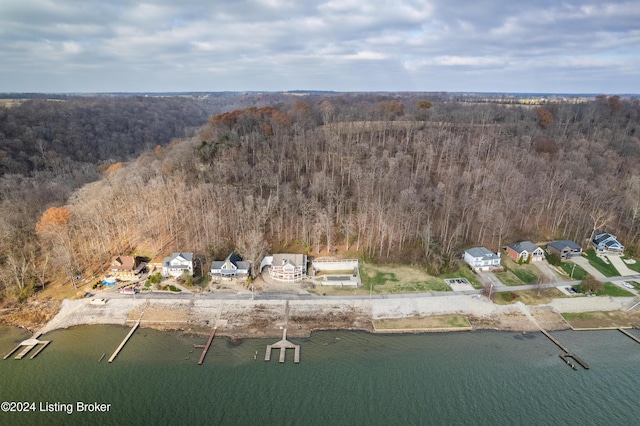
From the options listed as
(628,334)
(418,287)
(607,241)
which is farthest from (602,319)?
(418,287)

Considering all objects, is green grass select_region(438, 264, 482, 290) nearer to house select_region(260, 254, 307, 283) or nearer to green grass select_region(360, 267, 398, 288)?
green grass select_region(360, 267, 398, 288)

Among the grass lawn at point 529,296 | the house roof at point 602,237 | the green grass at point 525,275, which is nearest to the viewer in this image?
the grass lawn at point 529,296

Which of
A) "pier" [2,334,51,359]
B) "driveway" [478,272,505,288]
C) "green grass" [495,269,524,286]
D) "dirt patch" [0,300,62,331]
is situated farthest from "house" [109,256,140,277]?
"green grass" [495,269,524,286]

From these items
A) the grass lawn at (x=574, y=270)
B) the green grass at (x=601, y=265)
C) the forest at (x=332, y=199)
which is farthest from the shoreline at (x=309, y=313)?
the forest at (x=332, y=199)

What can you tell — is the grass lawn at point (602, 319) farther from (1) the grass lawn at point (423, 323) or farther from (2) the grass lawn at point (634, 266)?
(1) the grass lawn at point (423, 323)

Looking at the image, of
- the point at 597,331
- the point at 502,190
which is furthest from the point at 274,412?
A: the point at 502,190

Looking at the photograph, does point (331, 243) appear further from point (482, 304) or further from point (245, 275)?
point (482, 304)

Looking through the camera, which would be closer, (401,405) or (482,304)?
(401,405)
